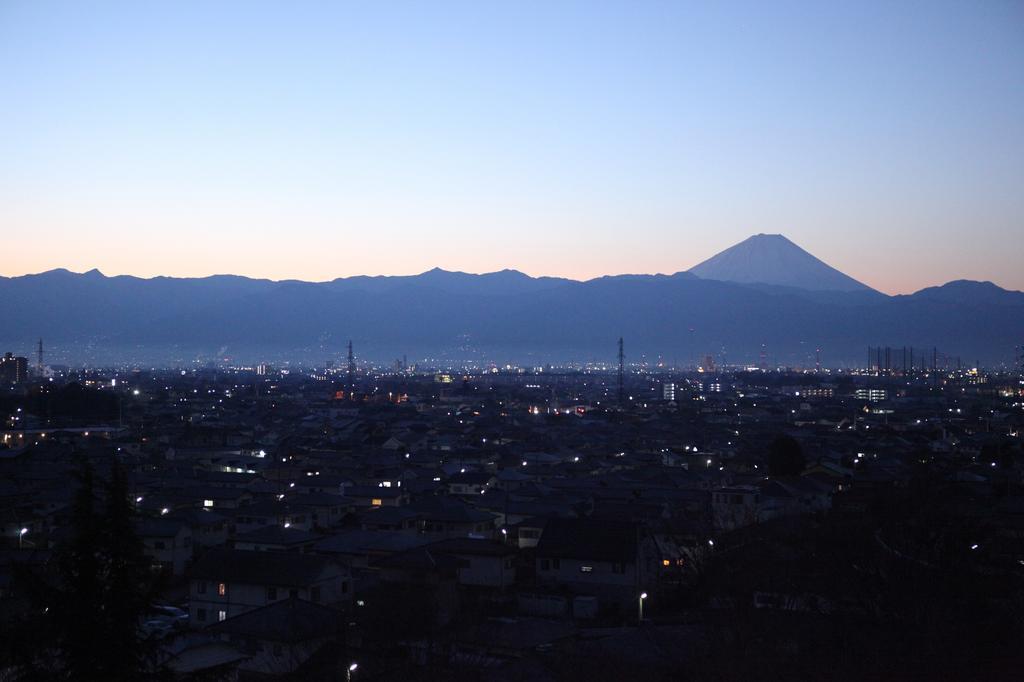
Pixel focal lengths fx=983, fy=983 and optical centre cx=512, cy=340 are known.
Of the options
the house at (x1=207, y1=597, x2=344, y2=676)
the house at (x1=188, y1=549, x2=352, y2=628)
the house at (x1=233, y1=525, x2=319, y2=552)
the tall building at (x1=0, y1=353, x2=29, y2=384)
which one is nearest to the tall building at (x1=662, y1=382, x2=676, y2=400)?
the tall building at (x1=0, y1=353, x2=29, y2=384)

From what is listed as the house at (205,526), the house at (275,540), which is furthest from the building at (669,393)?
the house at (275,540)

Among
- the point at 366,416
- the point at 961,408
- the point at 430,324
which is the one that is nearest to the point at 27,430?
the point at 366,416

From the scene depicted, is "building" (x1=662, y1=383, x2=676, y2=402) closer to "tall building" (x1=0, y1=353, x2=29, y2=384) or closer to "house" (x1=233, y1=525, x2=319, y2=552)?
"tall building" (x1=0, y1=353, x2=29, y2=384)

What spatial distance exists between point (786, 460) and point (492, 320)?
148164 mm

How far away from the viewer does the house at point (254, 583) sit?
34.0 ft

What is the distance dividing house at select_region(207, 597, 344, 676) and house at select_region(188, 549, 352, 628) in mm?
996

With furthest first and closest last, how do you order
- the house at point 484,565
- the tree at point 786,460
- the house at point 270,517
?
the tree at point 786,460 → the house at point 270,517 → the house at point 484,565

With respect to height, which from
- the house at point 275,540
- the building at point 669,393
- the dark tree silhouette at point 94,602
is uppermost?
the dark tree silhouette at point 94,602

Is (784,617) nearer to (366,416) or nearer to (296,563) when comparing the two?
(296,563)

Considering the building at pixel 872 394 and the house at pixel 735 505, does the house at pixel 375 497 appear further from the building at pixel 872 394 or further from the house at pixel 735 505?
the building at pixel 872 394

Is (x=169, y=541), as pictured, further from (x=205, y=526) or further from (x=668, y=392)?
(x=668, y=392)

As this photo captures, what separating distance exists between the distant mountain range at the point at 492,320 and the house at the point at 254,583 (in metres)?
125

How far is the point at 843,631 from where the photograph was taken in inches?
334

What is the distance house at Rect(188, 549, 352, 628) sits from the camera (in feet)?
34.0
